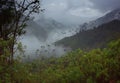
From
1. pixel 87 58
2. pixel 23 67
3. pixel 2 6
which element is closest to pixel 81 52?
pixel 87 58

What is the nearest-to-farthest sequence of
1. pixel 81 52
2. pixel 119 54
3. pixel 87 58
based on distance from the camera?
1. pixel 119 54
2. pixel 87 58
3. pixel 81 52

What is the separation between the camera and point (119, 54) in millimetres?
16156

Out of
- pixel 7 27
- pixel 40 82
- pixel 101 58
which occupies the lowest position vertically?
pixel 40 82

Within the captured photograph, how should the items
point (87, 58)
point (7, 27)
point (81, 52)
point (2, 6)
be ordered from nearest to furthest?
1. point (87, 58)
2. point (81, 52)
3. point (2, 6)
4. point (7, 27)

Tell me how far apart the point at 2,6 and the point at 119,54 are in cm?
1216

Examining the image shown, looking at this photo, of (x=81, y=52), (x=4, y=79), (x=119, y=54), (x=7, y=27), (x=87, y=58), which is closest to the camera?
(x=4, y=79)

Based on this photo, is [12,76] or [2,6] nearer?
A: [12,76]

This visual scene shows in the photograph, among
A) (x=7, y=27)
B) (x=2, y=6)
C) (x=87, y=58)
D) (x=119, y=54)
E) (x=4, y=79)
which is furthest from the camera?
(x=7, y=27)

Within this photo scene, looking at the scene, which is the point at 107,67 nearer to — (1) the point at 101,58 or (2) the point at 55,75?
(1) the point at 101,58

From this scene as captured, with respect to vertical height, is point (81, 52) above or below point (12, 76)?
above

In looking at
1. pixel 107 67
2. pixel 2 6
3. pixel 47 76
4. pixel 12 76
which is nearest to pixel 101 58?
pixel 107 67

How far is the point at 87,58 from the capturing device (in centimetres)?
1752

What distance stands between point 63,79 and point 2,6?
10451 millimetres

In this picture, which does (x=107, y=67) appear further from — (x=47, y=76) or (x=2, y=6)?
(x=2, y=6)
